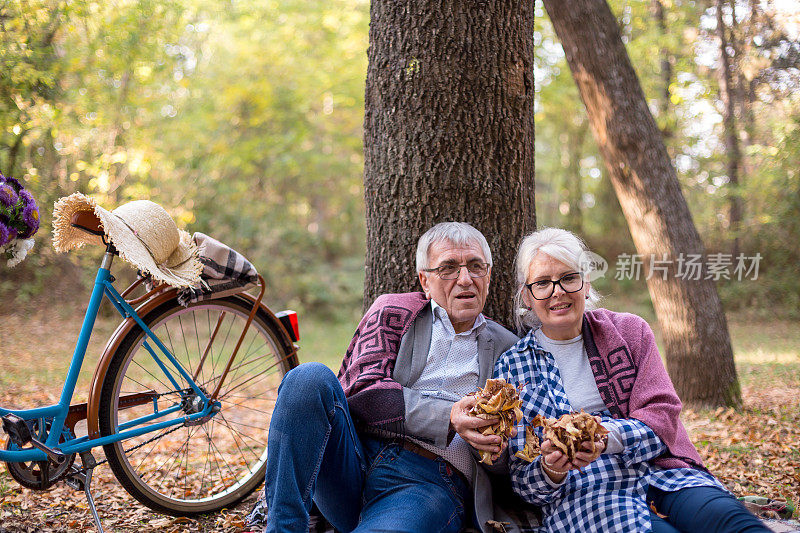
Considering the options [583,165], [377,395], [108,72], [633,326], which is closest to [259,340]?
[377,395]

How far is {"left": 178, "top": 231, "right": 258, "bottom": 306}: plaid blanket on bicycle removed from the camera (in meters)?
2.95

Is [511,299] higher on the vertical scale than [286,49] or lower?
lower

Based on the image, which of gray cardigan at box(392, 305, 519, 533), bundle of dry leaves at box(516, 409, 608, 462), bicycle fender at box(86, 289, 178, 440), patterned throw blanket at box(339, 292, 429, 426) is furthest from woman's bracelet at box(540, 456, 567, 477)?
bicycle fender at box(86, 289, 178, 440)

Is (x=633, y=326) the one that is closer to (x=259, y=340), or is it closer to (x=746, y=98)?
(x=259, y=340)

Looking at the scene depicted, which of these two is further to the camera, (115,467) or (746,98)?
(746,98)

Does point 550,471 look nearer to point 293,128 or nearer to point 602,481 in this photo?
A: point 602,481

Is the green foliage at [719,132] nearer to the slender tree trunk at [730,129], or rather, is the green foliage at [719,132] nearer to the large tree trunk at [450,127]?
the slender tree trunk at [730,129]

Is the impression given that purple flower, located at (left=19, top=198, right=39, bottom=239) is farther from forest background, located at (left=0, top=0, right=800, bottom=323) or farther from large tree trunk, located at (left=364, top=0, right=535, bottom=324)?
forest background, located at (left=0, top=0, right=800, bottom=323)

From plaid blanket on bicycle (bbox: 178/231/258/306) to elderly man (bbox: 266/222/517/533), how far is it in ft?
2.41

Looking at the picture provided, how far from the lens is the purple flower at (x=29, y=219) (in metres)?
2.71

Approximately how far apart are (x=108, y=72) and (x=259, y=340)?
27.3ft

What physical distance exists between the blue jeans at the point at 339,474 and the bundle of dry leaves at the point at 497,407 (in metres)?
0.29

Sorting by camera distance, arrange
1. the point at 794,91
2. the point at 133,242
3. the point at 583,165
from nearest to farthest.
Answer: the point at 133,242, the point at 794,91, the point at 583,165

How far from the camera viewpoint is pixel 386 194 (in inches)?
124
